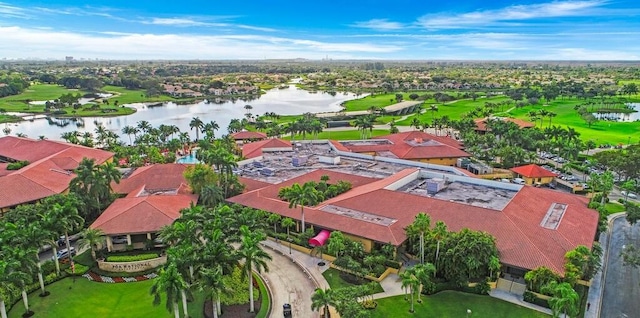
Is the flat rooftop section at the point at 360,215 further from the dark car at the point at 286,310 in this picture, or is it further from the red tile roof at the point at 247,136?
the red tile roof at the point at 247,136

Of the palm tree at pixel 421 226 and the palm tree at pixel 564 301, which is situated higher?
the palm tree at pixel 421 226

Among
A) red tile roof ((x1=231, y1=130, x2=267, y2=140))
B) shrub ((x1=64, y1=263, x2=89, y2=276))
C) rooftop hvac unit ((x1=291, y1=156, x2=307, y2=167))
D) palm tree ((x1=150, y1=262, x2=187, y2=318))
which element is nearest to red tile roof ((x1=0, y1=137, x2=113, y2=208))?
shrub ((x1=64, y1=263, x2=89, y2=276))

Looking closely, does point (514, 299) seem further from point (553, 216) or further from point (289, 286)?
point (289, 286)

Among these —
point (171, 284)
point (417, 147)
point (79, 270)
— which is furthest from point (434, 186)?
point (79, 270)

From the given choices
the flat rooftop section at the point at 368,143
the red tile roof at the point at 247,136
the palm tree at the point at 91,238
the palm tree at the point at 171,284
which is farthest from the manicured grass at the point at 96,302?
the red tile roof at the point at 247,136

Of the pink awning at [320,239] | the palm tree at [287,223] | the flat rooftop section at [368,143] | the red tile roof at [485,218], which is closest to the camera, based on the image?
the red tile roof at [485,218]

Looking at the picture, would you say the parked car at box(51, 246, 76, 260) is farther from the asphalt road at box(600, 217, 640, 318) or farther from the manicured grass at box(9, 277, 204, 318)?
the asphalt road at box(600, 217, 640, 318)
